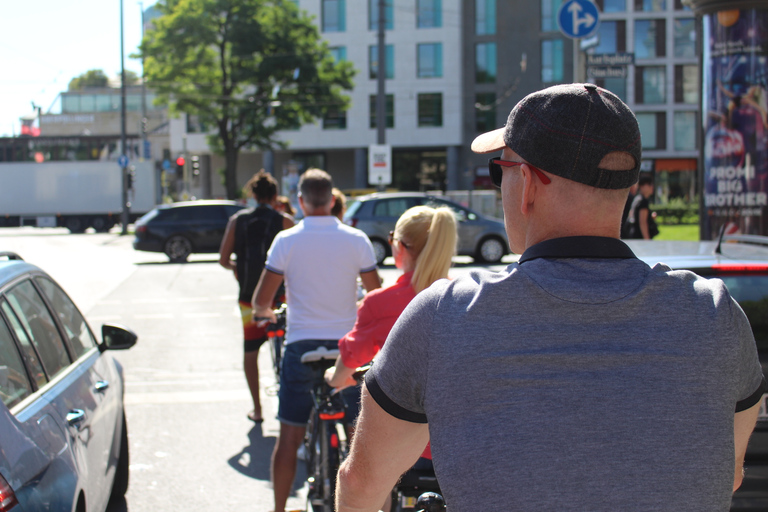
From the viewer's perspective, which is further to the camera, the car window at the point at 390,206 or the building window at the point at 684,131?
the building window at the point at 684,131

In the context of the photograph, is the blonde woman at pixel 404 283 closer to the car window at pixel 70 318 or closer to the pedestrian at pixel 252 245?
the car window at pixel 70 318

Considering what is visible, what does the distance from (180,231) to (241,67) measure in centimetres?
2168

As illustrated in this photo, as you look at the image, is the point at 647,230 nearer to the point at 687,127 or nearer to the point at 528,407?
the point at 528,407

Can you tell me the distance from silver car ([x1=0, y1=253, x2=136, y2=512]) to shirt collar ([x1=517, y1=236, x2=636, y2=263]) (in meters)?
1.72

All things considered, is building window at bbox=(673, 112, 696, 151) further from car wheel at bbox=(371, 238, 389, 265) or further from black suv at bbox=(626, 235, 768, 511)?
black suv at bbox=(626, 235, 768, 511)

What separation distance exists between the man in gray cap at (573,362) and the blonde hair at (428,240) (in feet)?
5.95

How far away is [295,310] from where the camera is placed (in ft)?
14.1

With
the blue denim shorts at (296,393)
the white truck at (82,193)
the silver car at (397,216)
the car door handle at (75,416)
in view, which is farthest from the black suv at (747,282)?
the white truck at (82,193)

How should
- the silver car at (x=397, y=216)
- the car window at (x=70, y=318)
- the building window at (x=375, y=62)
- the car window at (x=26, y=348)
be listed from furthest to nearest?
the building window at (x=375, y=62)
the silver car at (x=397, y=216)
the car window at (x=70, y=318)
the car window at (x=26, y=348)

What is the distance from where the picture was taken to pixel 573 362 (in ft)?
4.49

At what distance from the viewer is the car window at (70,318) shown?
399 cm

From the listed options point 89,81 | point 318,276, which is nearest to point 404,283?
point 318,276

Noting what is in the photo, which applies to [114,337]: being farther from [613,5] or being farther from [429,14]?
[613,5]

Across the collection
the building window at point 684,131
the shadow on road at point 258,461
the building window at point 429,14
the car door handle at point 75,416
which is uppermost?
the building window at point 429,14
